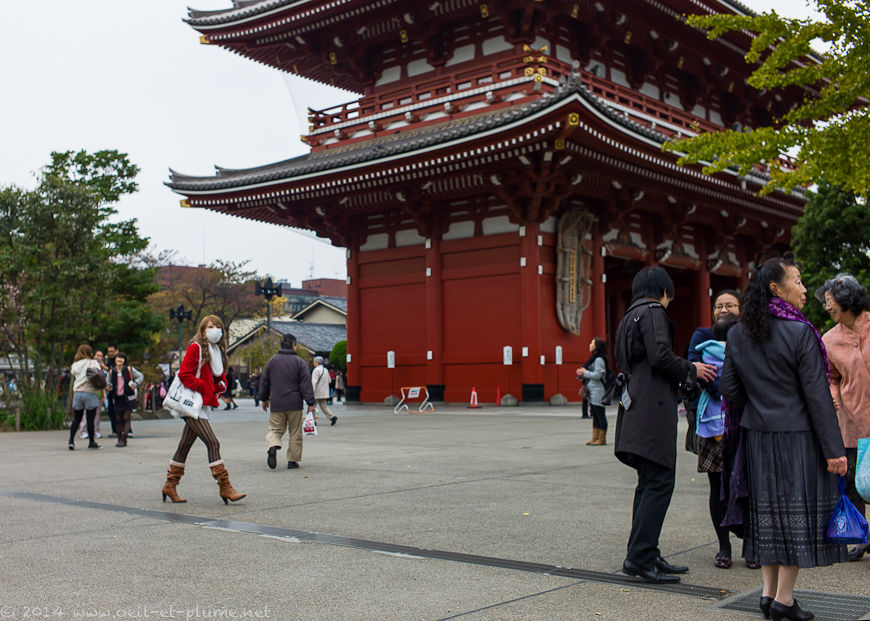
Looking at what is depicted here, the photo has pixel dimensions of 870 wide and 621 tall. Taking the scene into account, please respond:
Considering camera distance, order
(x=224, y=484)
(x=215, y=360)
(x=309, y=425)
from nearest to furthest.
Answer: (x=224, y=484)
(x=215, y=360)
(x=309, y=425)

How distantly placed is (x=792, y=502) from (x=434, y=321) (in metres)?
21.2

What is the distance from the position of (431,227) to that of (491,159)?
172 inches

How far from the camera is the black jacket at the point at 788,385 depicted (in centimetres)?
437

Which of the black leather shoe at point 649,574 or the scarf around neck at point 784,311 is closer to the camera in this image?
the scarf around neck at point 784,311

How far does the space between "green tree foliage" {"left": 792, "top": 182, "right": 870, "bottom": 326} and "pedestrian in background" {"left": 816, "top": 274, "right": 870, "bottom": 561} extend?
1557 centimetres

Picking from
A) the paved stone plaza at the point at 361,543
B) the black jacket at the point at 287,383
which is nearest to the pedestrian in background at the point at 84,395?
the paved stone plaza at the point at 361,543

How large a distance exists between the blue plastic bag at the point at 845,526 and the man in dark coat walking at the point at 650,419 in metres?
1.10

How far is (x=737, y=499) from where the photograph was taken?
4.62 metres

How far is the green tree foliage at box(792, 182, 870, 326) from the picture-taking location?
67.6ft

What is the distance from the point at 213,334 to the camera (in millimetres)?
8586

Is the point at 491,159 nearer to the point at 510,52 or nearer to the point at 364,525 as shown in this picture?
the point at 510,52

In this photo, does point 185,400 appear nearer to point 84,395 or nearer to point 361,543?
point 361,543

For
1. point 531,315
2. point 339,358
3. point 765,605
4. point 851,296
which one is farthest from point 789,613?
point 339,358

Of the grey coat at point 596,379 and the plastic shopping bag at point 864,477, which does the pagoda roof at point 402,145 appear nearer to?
the grey coat at point 596,379
